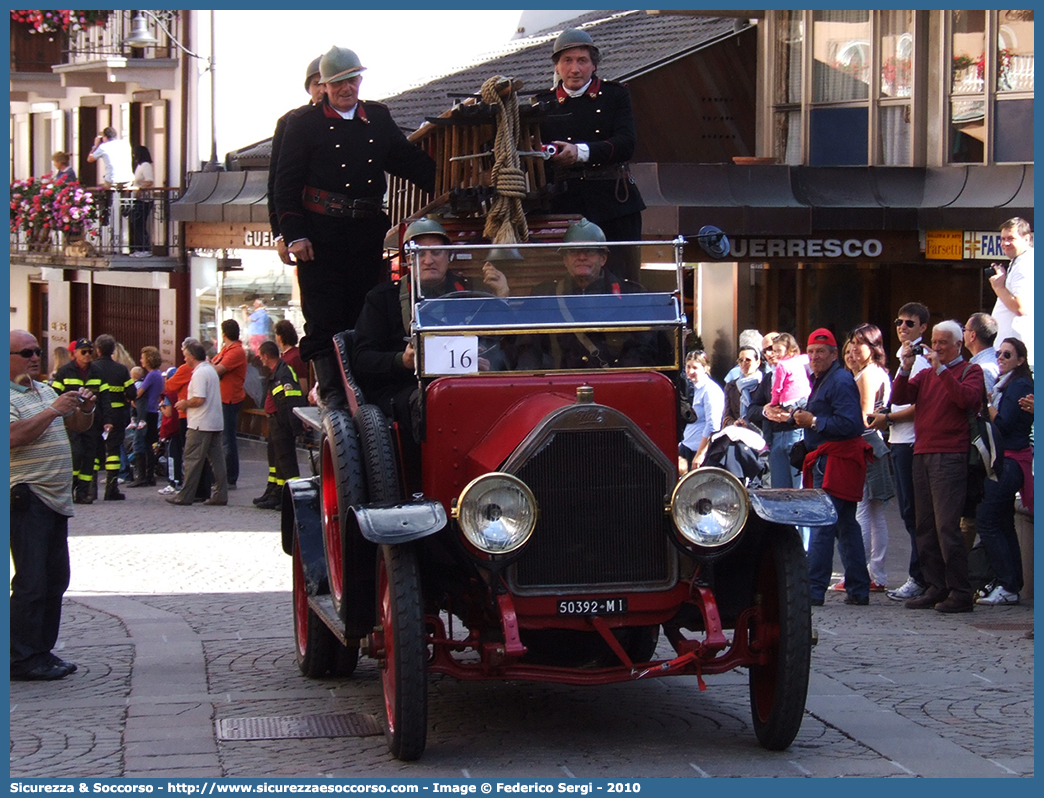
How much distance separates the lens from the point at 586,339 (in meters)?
6.61

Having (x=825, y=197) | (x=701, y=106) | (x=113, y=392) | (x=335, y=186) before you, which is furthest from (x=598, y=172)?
(x=701, y=106)

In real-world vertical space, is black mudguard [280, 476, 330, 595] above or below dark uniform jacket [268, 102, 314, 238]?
below

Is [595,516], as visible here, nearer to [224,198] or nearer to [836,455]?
[836,455]

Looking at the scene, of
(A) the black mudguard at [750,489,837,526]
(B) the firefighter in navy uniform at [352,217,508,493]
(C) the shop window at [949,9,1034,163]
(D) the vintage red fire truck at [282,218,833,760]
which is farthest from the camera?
(C) the shop window at [949,9,1034,163]

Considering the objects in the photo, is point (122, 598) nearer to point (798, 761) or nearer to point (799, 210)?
point (798, 761)

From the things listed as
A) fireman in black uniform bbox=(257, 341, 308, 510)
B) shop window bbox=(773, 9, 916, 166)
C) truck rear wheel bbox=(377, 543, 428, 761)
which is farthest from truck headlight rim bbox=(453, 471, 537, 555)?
shop window bbox=(773, 9, 916, 166)

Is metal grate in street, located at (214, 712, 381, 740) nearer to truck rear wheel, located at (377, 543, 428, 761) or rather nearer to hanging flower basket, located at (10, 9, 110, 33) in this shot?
truck rear wheel, located at (377, 543, 428, 761)

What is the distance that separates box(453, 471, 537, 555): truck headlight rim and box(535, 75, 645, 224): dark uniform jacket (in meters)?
2.57

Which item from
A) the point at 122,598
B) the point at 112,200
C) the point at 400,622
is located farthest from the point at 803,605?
the point at 112,200

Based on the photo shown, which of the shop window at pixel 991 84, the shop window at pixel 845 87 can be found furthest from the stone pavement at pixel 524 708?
the shop window at pixel 845 87

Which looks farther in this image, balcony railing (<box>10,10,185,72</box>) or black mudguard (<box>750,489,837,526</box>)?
balcony railing (<box>10,10,185,72</box>)

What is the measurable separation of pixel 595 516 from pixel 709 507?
448 millimetres

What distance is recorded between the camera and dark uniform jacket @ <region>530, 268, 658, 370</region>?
6.55 metres

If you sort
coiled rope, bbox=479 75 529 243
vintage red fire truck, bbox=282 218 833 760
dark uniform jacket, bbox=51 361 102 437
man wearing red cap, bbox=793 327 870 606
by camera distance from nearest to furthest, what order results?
vintage red fire truck, bbox=282 218 833 760
coiled rope, bbox=479 75 529 243
man wearing red cap, bbox=793 327 870 606
dark uniform jacket, bbox=51 361 102 437
